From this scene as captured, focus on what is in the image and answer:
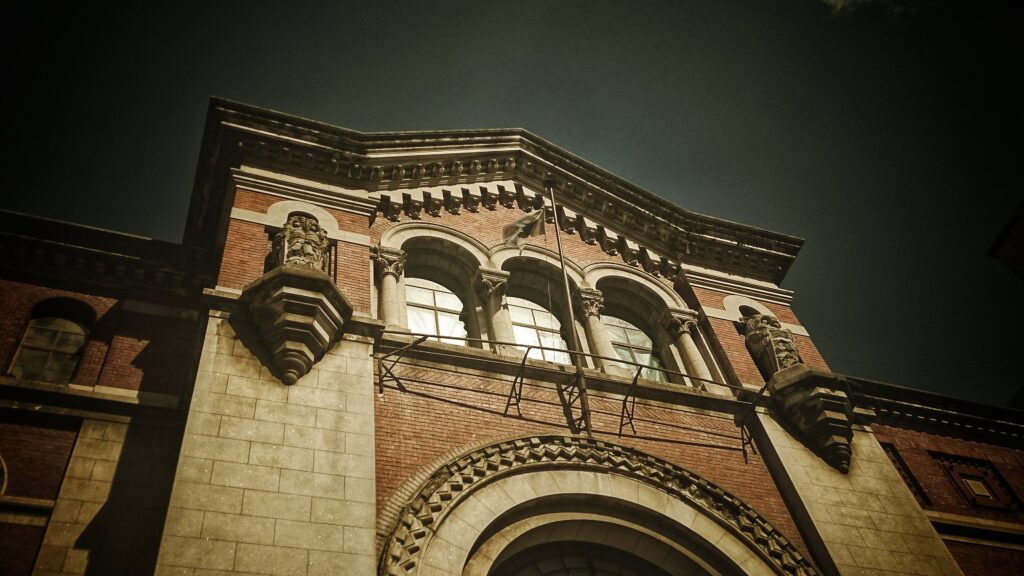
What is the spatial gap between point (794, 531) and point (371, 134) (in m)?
10.3

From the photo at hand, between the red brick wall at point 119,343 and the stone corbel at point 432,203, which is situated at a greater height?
the stone corbel at point 432,203

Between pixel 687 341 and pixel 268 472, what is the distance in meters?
8.85

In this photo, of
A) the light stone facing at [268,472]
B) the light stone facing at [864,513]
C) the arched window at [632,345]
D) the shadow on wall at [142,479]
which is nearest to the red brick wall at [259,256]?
the light stone facing at [268,472]

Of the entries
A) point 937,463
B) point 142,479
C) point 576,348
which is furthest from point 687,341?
point 142,479

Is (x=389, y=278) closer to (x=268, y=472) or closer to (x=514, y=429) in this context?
(x=514, y=429)

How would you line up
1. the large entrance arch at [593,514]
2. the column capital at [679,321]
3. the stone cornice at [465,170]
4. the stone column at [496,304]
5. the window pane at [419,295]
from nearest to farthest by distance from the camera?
1. the large entrance arch at [593,514]
2. the stone column at [496,304]
3. the window pane at [419,295]
4. the stone cornice at [465,170]
5. the column capital at [679,321]

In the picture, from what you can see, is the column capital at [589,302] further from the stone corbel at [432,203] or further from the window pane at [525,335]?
the stone corbel at [432,203]

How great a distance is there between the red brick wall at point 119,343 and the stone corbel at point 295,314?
2169mm

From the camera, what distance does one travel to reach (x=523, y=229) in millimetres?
14898

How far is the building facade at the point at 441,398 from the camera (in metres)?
8.76

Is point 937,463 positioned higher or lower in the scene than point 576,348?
lower

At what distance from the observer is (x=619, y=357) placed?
14.1 meters

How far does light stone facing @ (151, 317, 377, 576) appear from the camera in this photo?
750cm

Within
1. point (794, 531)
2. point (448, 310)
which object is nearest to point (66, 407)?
point (448, 310)
